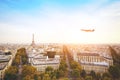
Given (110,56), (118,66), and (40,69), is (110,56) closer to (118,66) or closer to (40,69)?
(118,66)

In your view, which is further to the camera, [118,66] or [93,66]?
[93,66]

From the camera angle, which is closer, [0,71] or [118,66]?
[118,66]

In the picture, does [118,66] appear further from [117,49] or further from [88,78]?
[88,78]

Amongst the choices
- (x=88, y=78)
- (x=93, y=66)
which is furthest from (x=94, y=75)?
(x=93, y=66)

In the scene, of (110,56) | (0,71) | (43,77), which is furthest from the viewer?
(110,56)

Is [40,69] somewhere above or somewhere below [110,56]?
below

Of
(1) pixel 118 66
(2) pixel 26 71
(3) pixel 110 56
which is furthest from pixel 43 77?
(3) pixel 110 56

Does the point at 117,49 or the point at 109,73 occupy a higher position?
the point at 117,49

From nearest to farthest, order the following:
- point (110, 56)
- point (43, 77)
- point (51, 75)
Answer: point (43, 77), point (51, 75), point (110, 56)

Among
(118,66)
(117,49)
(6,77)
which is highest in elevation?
(117,49)
